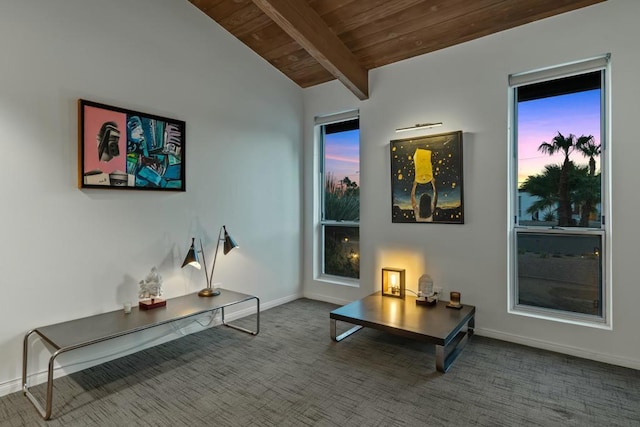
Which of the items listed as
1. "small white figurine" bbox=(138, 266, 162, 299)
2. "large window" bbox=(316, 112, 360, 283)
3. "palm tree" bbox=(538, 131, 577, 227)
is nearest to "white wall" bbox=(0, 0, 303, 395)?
"small white figurine" bbox=(138, 266, 162, 299)

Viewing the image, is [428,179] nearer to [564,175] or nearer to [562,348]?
[564,175]

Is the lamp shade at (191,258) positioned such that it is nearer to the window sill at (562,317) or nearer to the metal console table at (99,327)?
the metal console table at (99,327)

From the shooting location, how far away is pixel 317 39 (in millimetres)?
3305

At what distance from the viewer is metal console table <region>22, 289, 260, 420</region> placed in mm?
2230

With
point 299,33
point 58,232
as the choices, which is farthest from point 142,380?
point 299,33

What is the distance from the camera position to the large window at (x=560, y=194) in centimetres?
300

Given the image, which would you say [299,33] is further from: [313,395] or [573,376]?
[573,376]

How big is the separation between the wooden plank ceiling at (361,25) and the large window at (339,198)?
677 millimetres

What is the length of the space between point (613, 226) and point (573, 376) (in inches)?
49.2

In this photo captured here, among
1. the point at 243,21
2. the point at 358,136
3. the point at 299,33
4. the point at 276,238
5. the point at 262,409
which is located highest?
the point at 243,21

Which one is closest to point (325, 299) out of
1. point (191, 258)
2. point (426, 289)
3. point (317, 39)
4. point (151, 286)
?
point (426, 289)

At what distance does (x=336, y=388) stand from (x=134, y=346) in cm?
189

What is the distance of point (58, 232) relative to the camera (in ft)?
8.71

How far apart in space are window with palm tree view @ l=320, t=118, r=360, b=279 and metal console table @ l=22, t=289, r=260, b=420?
5.98 feet
